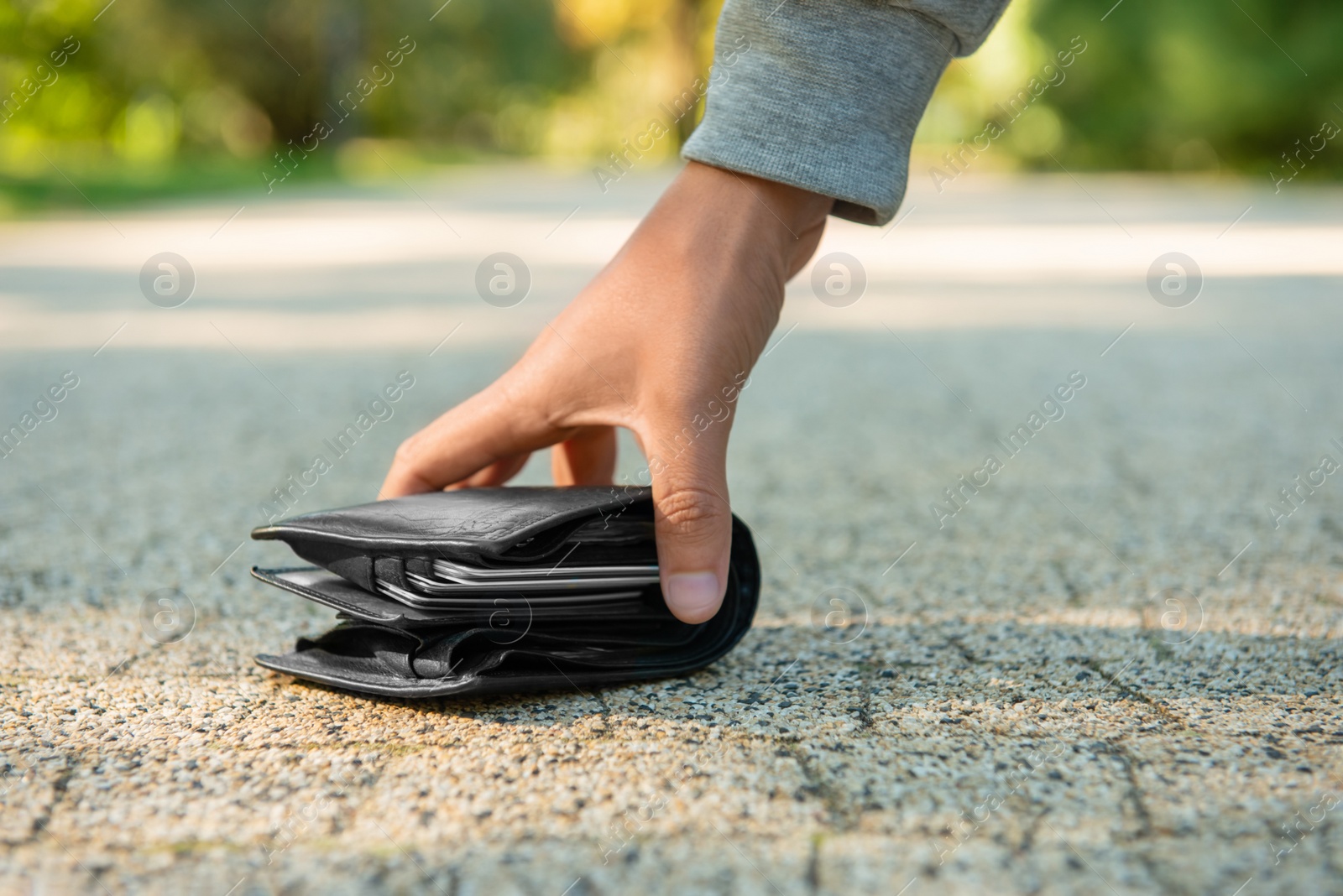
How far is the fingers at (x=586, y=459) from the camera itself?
1.64 m

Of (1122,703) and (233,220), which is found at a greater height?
(233,220)

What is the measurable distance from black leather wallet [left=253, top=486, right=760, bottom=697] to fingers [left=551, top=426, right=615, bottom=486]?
176 millimetres

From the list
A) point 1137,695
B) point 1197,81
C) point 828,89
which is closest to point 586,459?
point 828,89

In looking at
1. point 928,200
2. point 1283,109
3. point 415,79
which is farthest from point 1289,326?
point 415,79

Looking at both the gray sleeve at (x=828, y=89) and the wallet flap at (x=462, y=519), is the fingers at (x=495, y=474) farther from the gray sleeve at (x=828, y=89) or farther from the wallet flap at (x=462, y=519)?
the gray sleeve at (x=828, y=89)

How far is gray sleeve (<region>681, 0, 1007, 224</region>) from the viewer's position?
1.32 m

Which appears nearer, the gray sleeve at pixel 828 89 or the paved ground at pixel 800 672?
the paved ground at pixel 800 672

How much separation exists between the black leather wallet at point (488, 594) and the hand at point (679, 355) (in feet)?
0.27

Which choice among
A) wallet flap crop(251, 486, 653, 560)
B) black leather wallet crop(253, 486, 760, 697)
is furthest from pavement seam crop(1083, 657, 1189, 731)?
wallet flap crop(251, 486, 653, 560)

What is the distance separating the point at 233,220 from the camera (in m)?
11.0

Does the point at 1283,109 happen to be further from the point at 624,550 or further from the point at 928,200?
the point at 624,550

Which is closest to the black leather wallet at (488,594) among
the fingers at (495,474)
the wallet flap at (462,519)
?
the wallet flap at (462,519)

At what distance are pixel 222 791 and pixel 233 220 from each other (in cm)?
1089

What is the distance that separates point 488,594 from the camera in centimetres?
133
